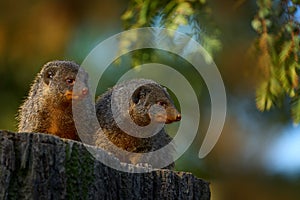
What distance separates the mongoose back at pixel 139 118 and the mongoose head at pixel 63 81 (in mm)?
147

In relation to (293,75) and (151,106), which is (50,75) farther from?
(293,75)

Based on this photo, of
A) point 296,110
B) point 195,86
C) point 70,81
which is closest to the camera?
point 296,110

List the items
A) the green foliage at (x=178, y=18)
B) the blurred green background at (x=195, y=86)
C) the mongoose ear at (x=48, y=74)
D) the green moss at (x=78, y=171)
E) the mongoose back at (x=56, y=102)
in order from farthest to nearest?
the blurred green background at (x=195, y=86)
the mongoose ear at (x=48, y=74)
the mongoose back at (x=56, y=102)
the green foliage at (x=178, y=18)
the green moss at (x=78, y=171)

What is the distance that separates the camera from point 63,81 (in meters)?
4.19

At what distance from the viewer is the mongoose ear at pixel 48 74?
167 inches

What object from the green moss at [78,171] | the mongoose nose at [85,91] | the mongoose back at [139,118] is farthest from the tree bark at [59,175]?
the mongoose nose at [85,91]

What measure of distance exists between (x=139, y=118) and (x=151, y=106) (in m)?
0.07

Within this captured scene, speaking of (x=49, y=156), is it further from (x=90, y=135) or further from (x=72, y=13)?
(x=72, y=13)

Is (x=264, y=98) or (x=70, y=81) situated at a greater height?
(x=70, y=81)

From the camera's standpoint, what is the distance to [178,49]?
4.02m

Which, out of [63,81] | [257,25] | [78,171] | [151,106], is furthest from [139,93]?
[78,171]

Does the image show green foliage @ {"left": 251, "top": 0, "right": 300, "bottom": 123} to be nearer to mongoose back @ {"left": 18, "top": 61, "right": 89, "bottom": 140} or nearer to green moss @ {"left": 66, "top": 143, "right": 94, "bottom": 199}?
mongoose back @ {"left": 18, "top": 61, "right": 89, "bottom": 140}

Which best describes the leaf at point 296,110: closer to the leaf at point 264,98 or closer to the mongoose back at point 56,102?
the leaf at point 264,98

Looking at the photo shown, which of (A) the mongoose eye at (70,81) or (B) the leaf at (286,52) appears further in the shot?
(A) the mongoose eye at (70,81)
